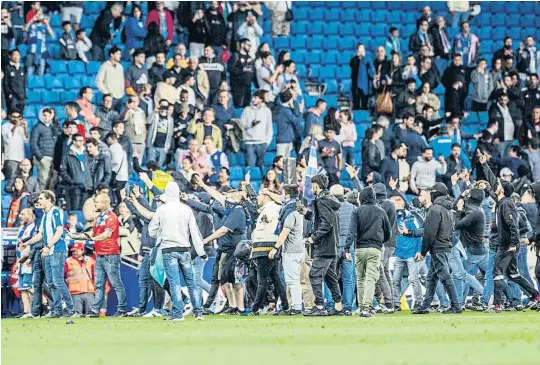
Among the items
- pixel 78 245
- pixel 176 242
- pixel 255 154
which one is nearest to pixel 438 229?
pixel 176 242

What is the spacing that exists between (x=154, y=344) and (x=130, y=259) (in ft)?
25.4

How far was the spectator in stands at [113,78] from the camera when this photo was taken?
26.6 m

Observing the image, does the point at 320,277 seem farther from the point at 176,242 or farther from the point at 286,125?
the point at 286,125

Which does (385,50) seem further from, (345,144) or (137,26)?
(137,26)

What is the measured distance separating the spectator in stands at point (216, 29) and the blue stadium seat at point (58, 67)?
311 cm

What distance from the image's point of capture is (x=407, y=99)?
28.3 m

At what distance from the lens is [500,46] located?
32438 mm

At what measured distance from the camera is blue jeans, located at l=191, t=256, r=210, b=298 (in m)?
19.8

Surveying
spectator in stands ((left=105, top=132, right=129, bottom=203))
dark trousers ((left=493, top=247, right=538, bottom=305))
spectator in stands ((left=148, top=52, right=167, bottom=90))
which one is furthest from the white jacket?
spectator in stands ((left=148, top=52, right=167, bottom=90))

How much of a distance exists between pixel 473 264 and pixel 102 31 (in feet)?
36.5

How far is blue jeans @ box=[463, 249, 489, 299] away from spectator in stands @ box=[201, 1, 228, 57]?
9.74 meters

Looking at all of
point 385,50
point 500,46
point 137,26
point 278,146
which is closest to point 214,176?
point 278,146

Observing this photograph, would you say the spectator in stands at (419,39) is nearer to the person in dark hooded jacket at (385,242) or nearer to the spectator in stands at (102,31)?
the spectator in stands at (102,31)

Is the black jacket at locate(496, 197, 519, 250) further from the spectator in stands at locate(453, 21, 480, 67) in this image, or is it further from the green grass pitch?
the spectator in stands at locate(453, 21, 480, 67)
